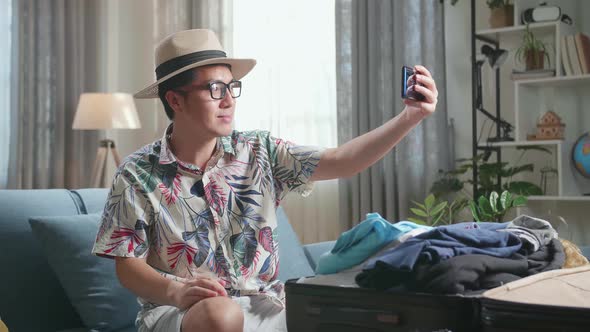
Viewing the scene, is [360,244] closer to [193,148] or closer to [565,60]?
[193,148]

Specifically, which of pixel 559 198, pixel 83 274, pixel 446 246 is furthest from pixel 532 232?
pixel 559 198

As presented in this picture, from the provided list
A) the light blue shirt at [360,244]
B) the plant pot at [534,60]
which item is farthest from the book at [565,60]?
the light blue shirt at [360,244]

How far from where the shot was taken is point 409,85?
1.33m

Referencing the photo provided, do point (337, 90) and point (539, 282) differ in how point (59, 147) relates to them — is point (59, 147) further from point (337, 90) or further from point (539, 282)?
point (539, 282)

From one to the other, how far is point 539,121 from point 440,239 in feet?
8.76

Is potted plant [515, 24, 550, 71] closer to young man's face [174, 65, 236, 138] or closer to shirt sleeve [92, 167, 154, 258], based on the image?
young man's face [174, 65, 236, 138]

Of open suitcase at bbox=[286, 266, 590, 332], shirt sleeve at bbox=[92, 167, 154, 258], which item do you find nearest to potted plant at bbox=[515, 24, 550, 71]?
shirt sleeve at bbox=[92, 167, 154, 258]

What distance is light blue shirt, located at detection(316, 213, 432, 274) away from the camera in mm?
1241

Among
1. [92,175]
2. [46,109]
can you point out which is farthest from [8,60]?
[92,175]

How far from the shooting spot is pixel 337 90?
4227 mm

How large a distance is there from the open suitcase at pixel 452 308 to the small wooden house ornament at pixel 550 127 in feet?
8.16

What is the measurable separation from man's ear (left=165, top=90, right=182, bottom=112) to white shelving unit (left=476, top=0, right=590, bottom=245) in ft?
7.16

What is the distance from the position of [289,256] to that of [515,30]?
1.85m

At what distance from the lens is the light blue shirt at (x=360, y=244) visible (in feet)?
4.07
